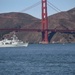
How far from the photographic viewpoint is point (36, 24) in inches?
5930

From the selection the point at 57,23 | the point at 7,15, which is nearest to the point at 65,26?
the point at 57,23

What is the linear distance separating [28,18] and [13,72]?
149 meters

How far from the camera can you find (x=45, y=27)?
299 ft

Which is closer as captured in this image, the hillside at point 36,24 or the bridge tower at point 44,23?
the bridge tower at point 44,23

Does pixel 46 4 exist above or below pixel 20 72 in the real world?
above

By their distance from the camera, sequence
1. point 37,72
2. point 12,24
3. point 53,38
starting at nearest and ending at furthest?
point 37,72 < point 53,38 < point 12,24

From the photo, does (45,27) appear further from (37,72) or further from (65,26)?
(37,72)

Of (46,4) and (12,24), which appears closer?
(46,4)

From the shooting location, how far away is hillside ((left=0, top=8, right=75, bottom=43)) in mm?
128750

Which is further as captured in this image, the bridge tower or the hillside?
the hillside

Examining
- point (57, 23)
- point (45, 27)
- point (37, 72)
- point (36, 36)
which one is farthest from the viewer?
point (57, 23)

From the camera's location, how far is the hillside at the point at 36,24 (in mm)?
128750

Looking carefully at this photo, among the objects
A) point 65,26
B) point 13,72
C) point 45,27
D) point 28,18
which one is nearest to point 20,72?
point 13,72

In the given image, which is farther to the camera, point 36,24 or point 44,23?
point 36,24
